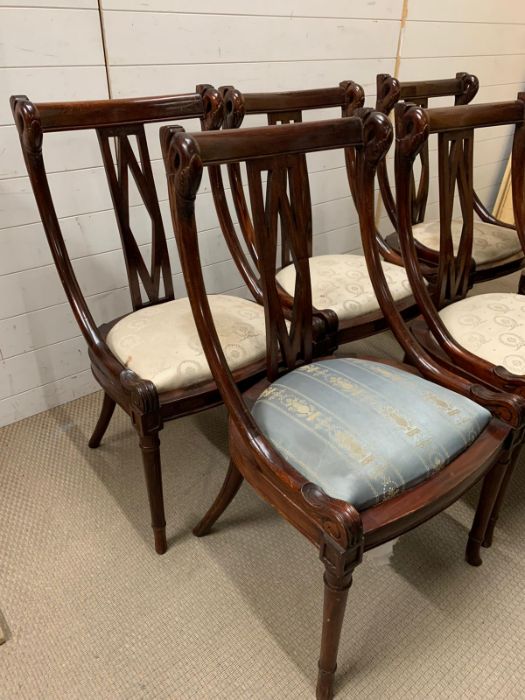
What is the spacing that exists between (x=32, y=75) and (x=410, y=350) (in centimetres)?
117

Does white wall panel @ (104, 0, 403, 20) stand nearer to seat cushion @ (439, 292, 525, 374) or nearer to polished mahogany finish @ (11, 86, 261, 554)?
polished mahogany finish @ (11, 86, 261, 554)

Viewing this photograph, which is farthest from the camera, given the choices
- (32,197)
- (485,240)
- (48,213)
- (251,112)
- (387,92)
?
(485,240)

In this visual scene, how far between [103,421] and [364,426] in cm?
88

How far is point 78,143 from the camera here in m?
1.49

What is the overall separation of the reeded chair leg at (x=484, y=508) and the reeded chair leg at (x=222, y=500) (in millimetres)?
535

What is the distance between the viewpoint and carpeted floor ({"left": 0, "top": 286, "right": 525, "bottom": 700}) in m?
1.04

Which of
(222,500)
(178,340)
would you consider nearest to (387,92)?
(178,340)

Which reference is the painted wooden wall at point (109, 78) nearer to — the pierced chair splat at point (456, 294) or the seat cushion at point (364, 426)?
the pierced chair splat at point (456, 294)

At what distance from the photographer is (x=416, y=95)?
1.70 meters

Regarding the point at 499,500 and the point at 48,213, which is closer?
the point at 48,213

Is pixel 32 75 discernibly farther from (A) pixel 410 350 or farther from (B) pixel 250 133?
(A) pixel 410 350

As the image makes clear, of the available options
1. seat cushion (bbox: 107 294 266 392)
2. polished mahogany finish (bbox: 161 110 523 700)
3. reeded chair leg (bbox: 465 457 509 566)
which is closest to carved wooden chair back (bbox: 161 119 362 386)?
polished mahogany finish (bbox: 161 110 523 700)

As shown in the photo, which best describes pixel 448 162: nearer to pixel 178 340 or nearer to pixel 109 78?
pixel 178 340

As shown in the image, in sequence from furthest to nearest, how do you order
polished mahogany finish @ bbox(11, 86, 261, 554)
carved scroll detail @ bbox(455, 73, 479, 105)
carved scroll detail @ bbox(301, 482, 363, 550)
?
carved scroll detail @ bbox(455, 73, 479, 105) → polished mahogany finish @ bbox(11, 86, 261, 554) → carved scroll detail @ bbox(301, 482, 363, 550)
